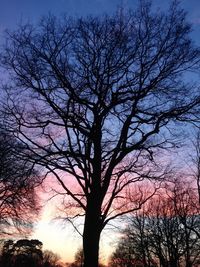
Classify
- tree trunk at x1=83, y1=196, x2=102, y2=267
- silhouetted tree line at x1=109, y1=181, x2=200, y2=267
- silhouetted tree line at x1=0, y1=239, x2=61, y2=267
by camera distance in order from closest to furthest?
1. tree trunk at x1=83, y1=196, x2=102, y2=267
2. silhouetted tree line at x1=109, y1=181, x2=200, y2=267
3. silhouetted tree line at x1=0, y1=239, x2=61, y2=267

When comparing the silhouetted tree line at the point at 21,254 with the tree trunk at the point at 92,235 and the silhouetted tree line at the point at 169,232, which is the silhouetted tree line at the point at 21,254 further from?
the tree trunk at the point at 92,235

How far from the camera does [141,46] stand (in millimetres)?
14320

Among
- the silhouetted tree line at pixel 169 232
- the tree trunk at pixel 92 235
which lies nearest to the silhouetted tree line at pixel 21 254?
the silhouetted tree line at pixel 169 232

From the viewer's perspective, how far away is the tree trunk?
12902mm

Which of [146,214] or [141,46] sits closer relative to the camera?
[141,46]

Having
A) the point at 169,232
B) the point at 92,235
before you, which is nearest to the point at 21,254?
the point at 169,232

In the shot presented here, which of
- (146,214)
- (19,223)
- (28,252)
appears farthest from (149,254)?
(28,252)

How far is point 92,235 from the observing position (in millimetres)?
13188

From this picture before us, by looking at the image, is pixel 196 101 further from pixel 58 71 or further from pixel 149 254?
pixel 149 254

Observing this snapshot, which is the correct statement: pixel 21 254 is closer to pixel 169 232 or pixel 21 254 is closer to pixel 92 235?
pixel 169 232

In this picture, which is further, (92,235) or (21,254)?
(21,254)

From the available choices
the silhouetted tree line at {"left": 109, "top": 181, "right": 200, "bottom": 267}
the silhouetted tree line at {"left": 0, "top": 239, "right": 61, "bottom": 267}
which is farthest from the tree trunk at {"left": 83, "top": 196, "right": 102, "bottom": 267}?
the silhouetted tree line at {"left": 0, "top": 239, "right": 61, "bottom": 267}

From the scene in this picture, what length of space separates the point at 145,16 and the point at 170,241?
35.9 meters

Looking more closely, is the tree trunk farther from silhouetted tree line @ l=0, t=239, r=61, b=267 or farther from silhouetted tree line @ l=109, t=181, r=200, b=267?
silhouetted tree line @ l=0, t=239, r=61, b=267
